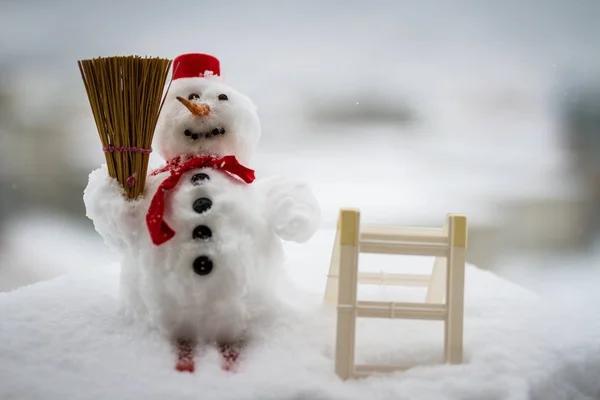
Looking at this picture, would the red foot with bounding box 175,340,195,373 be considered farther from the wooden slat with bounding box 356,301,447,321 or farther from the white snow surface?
the wooden slat with bounding box 356,301,447,321

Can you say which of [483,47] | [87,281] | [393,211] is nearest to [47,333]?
[87,281]

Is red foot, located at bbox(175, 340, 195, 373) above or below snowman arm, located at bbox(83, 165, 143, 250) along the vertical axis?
below

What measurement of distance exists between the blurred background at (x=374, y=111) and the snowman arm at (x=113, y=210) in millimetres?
591

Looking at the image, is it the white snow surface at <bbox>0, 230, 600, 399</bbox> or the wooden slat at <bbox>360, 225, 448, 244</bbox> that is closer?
the white snow surface at <bbox>0, 230, 600, 399</bbox>

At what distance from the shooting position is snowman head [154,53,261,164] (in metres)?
1.01

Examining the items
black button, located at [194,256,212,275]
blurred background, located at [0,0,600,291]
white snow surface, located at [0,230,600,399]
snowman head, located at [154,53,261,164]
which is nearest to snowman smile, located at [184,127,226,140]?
snowman head, located at [154,53,261,164]

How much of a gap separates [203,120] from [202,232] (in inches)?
8.6

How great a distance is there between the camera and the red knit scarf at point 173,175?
0.91 metres

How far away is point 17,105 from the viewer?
150 centimetres

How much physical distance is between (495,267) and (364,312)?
0.92 metres

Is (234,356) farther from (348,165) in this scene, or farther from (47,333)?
(348,165)

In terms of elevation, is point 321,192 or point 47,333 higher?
point 321,192

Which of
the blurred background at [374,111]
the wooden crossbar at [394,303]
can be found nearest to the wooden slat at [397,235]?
the wooden crossbar at [394,303]

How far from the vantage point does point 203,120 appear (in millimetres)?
1008
